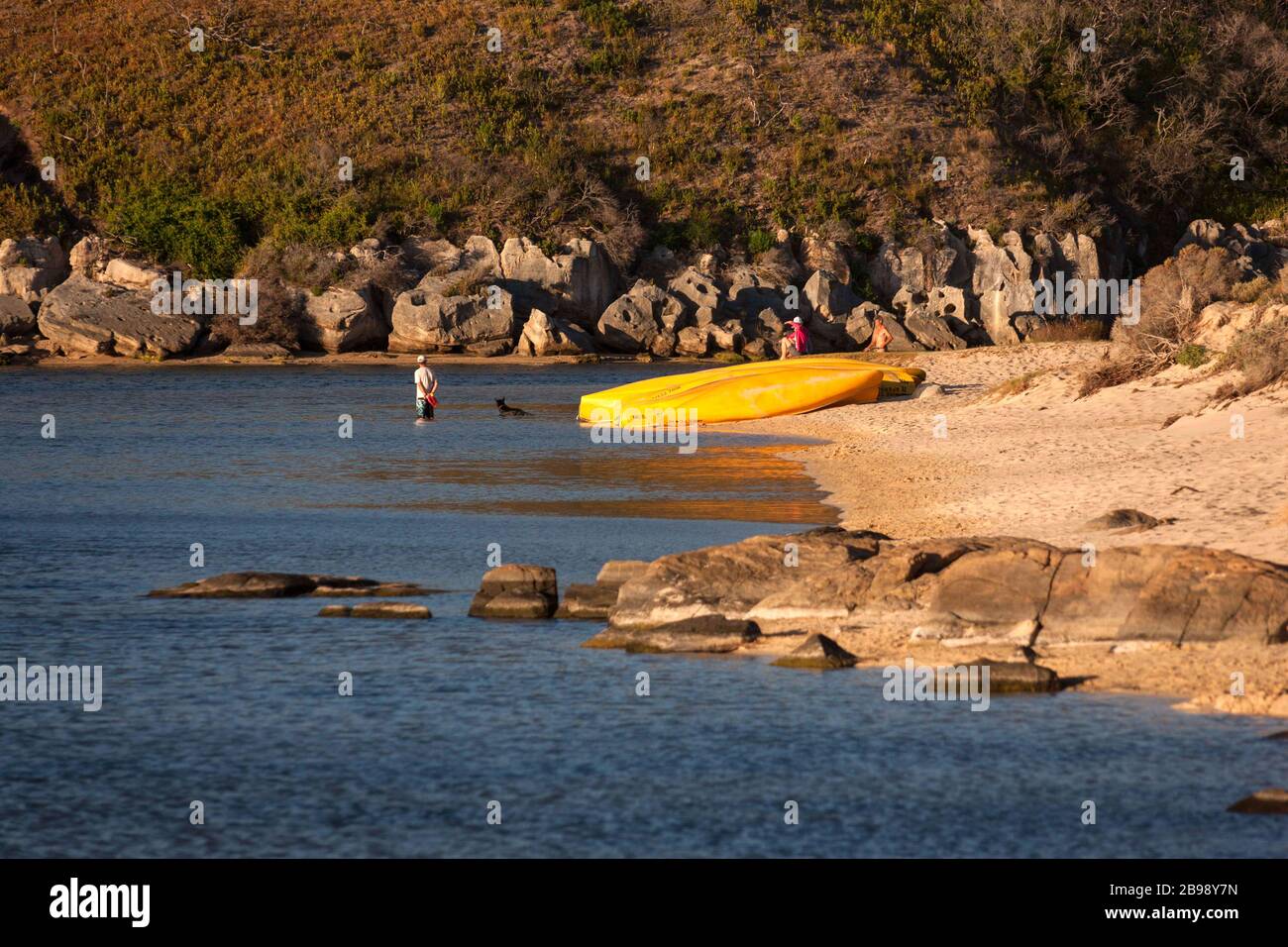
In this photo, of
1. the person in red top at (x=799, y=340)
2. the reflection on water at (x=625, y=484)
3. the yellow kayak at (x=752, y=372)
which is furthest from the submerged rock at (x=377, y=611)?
the person in red top at (x=799, y=340)

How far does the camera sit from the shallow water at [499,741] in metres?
8.13

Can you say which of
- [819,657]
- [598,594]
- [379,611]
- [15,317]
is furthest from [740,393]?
[15,317]

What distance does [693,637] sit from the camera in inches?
466

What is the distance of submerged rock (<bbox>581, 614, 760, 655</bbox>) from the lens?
38.7ft

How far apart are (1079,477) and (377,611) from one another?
8.93 m

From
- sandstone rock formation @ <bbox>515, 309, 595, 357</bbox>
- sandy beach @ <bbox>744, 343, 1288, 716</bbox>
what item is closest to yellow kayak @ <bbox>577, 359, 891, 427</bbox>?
sandy beach @ <bbox>744, 343, 1288, 716</bbox>

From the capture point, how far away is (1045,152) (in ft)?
214

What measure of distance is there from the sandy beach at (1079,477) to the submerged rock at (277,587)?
401 cm

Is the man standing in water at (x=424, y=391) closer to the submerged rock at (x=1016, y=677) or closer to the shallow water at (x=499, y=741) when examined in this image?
the shallow water at (x=499, y=741)

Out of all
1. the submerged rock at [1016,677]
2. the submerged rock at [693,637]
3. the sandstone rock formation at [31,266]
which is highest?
the sandstone rock formation at [31,266]

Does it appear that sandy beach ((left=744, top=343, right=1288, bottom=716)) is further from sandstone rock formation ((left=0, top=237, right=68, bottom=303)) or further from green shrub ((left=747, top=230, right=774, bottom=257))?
sandstone rock formation ((left=0, top=237, right=68, bottom=303))

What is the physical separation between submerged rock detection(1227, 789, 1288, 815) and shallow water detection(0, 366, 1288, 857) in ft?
0.40

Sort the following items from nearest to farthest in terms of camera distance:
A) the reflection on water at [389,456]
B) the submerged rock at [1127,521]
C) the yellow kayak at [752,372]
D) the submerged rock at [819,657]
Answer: the submerged rock at [819,657] → the submerged rock at [1127,521] → the reflection on water at [389,456] → the yellow kayak at [752,372]
